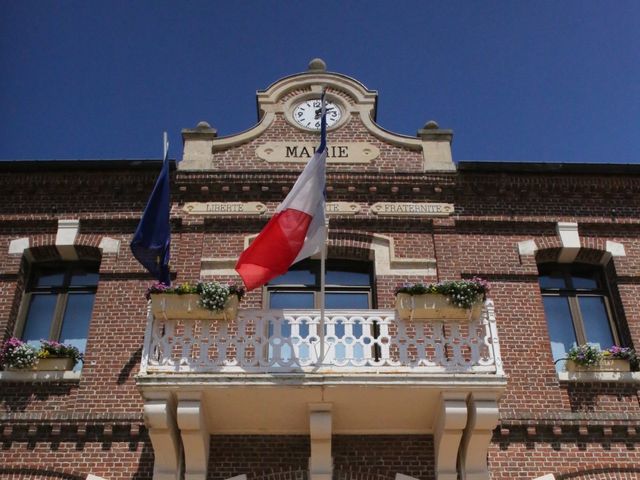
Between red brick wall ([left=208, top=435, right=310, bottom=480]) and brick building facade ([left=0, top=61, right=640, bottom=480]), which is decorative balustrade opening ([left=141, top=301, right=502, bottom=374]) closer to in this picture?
brick building facade ([left=0, top=61, right=640, bottom=480])

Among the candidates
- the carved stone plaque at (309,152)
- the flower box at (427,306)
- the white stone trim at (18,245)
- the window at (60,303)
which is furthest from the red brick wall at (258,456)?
the carved stone plaque at (309,152)

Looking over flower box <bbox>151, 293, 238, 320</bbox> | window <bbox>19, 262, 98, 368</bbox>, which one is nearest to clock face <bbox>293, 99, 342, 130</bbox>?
window <bbox>19, 262, 98, 368</bbox>

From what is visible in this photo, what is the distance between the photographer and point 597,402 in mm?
12453

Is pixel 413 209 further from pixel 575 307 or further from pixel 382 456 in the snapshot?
pixel 382 456

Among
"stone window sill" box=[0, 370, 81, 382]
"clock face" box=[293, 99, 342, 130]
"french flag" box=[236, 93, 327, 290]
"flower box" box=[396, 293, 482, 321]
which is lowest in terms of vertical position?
"stone window sill" box=[0, 370, 81, 382]

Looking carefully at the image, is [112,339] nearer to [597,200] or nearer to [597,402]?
[597,402]

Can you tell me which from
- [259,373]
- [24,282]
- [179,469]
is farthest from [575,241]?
[24,282]

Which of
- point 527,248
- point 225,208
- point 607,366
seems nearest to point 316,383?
point 225,208

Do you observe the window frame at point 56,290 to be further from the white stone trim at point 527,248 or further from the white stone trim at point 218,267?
the white stone trim at point 527,248

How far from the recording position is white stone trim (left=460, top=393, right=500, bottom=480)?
1105 cm

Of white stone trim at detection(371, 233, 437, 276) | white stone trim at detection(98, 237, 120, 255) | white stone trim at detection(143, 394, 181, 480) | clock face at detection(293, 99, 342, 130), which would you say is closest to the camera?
white stone trim at detection(143, 394, 181, 480)

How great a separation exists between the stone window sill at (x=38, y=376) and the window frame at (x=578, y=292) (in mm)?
7728

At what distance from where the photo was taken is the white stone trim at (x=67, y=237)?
1409 centimetres

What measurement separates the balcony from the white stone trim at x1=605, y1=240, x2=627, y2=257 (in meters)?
3.54
